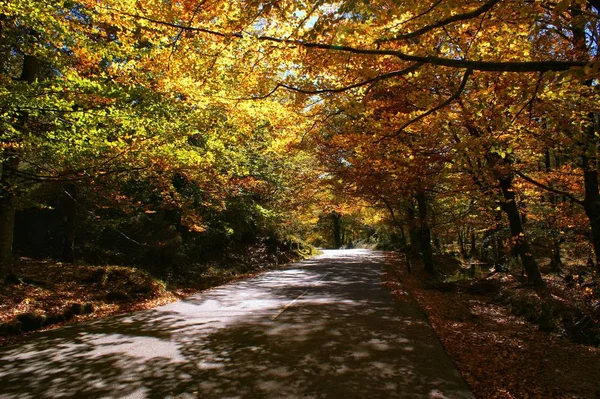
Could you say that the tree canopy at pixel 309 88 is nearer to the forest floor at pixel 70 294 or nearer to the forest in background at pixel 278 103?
the forest in background at pixel 278 103

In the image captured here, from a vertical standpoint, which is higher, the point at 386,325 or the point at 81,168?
the point at 81,168

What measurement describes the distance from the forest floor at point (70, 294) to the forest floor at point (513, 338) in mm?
8304

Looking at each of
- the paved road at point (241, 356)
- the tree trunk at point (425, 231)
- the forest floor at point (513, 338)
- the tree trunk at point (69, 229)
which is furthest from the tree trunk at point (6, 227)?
the tree trunk at point (425, 231)

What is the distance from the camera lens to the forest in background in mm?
6277

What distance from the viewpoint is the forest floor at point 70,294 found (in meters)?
8.12

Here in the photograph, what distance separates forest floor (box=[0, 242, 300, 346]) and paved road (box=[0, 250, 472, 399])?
783mm

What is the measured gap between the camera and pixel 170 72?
8703 millimetres

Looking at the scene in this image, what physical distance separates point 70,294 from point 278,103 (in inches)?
323

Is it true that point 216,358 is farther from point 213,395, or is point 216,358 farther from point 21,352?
point 21,352

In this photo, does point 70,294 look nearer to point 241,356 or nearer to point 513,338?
point 241,356

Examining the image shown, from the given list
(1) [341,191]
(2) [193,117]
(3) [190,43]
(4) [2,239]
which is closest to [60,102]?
(3) [190,43]

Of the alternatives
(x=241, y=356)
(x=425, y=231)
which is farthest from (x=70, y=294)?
(x=425, y=231)

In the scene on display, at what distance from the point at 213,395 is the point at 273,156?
1732cm

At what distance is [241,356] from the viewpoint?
628cm
